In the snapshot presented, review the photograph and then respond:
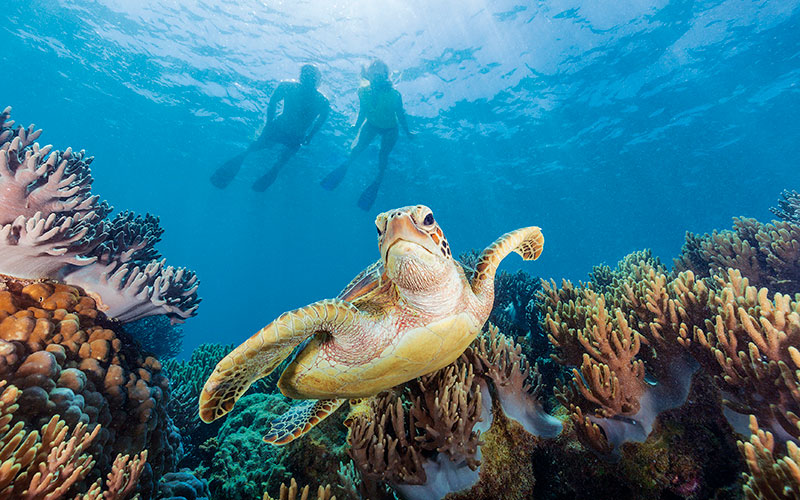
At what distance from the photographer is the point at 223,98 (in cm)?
2184

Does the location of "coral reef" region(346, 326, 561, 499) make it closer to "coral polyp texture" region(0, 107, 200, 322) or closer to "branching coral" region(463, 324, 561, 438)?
"branching coral" region(463, 324, 561, 438)

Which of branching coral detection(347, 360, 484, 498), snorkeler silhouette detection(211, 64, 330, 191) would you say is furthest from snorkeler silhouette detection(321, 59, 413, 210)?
branching coral detection(347, 360, 484, 498)

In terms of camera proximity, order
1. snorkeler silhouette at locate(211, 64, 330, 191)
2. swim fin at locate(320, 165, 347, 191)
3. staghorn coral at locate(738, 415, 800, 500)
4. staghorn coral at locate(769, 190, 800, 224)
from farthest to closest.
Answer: swim fin at locate(320, 165, 347, 191), snorkeler silhouette at locate(211, 64, 330, 191), staghorn coral at locate(769, 190, 800, 224), staghorn coral at locate(738, 415, 800, 500)

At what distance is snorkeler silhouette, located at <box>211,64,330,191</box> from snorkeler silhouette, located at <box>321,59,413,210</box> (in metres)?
2.02

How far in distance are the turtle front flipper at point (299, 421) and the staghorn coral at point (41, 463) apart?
41.1 inches

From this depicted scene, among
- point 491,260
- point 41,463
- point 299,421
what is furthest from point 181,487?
point 491,260

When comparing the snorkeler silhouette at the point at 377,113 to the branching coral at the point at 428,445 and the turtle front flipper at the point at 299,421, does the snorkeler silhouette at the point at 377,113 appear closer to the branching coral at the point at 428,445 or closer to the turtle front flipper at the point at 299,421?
the turtle front flipper at the point at 299,421

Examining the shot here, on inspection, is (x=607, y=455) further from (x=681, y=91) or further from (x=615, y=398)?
(x=681, y=91)

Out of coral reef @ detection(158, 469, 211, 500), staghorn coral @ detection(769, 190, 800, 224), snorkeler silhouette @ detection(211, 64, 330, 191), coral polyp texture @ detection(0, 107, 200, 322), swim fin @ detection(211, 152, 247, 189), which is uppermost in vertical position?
snorkeler silhouette @ detection(211, 64, 330, 191)

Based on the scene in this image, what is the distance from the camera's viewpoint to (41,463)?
4.62ft


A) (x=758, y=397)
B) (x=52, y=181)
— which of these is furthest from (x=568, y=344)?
(x=52, y=181)

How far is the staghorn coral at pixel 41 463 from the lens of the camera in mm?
1342

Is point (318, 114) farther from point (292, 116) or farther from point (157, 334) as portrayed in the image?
point (157, 334)

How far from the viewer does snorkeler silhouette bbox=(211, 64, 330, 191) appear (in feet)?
44.8
